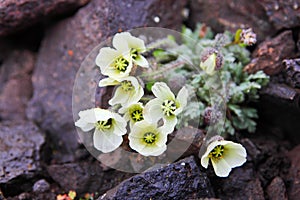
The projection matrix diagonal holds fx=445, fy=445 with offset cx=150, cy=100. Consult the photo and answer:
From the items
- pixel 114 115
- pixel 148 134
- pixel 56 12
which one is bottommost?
pixel 148 134

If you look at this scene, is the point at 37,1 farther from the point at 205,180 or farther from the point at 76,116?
the point at 205,180

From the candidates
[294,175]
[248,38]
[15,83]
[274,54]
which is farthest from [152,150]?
[15,83]

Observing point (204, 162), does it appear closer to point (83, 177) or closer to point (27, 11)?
point (83, 177)

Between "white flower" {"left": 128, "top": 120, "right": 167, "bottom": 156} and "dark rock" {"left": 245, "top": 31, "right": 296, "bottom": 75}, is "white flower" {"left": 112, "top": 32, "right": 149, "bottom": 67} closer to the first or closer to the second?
"white flower" {"left": 128, "top": 120, "right": 167, "bottom": 156}

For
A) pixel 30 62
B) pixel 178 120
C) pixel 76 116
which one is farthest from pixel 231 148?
pixel 30 62

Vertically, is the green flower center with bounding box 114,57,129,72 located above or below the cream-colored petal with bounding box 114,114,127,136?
above

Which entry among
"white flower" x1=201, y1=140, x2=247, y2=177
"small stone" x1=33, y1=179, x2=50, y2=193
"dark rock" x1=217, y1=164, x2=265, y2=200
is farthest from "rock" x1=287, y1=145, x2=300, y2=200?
"small stone" x1=33, y1=179, x2=50, y2=193

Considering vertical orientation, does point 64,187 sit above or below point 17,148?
Result: below
